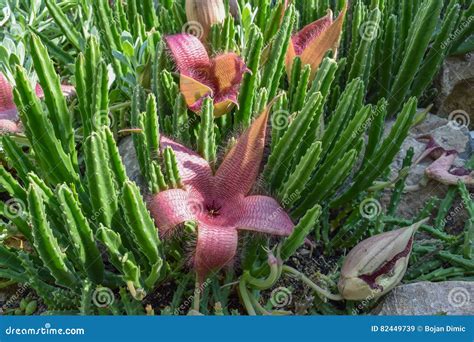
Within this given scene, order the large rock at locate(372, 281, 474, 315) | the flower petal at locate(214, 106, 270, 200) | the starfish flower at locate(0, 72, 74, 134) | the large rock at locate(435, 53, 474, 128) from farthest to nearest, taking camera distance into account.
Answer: the large rock at locate(435, 53, 474, 128) < the starfish flower at locate(0, 72, 74, 134) < the large rock at locate(372, 281, 474, 315) < the flower petal at locate(214, 106, 270, 200)

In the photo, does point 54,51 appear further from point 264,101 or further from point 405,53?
point 405,53

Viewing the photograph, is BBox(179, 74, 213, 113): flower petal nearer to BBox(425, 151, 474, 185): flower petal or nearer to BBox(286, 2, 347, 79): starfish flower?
BBox(286, 2, 347, 79): starfish flower

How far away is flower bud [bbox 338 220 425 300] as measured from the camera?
5.74 ft

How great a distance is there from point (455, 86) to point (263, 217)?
1.42 m

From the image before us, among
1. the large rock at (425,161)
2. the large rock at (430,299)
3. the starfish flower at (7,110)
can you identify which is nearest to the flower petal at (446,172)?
the large rock at (425,161)

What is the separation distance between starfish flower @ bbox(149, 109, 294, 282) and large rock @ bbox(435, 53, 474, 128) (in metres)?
1.25

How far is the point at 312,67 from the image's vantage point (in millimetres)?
2092

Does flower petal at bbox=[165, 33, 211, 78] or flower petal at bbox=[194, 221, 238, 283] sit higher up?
flower petal at bbox=[165, 33, 211, 78]

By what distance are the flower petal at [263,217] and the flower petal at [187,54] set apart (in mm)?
450

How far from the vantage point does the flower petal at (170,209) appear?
5.11 ft

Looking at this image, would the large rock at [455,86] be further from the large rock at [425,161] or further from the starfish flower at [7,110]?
the starfish flower at [7,110]

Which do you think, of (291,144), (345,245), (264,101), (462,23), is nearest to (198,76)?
(264,101)

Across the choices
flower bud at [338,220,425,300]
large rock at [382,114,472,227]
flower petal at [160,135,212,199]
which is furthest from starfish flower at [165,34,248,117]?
large rock at [382,114,472,227]

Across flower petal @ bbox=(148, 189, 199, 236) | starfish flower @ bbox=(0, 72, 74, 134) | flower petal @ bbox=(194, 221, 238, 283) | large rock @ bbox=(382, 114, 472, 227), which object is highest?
starfish flower @ bbox=(0, 72, 74, 134)
